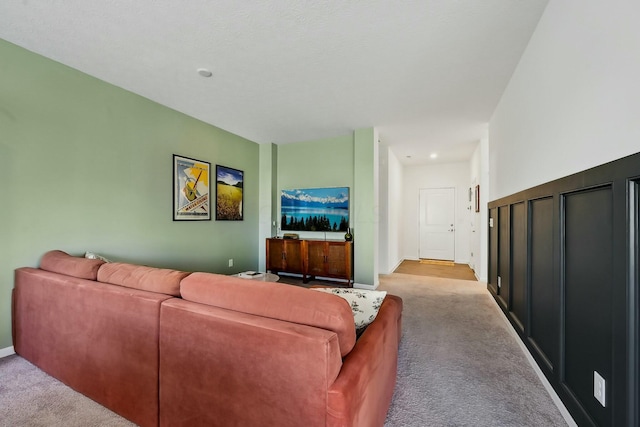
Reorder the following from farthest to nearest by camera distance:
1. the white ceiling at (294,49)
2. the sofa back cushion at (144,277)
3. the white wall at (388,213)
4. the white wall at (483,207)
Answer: the white wall at (388,213) → the white wall at (483,207) → the white ceiling at (294,49) → the sofa back cushion at (144,277)

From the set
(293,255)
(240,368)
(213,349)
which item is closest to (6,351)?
(213,349)

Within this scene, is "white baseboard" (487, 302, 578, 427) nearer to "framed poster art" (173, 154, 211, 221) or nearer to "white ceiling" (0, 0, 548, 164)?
"white ceiling" (0, 0, 548, 164)

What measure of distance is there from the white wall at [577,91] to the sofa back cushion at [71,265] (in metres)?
2.97

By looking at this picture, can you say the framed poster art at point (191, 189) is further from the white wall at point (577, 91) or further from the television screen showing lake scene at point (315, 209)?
the white wall at point (577, 91)

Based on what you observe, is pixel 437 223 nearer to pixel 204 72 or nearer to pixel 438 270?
pixel 438 270

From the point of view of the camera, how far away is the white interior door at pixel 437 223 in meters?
6.82

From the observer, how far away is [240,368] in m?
1.06

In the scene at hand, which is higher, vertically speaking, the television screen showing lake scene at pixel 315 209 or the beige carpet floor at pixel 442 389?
the television screen showing lake scene at pixel 315 209

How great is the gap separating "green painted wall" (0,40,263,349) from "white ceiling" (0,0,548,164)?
0.22 metres

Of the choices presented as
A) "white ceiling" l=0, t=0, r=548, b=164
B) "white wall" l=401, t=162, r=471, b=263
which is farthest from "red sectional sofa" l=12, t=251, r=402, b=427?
"white wall" l=401, t=162, r=471, b=263

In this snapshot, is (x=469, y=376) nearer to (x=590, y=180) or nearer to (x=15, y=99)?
(x=590, y=180)

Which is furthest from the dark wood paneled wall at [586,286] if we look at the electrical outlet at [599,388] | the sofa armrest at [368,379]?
the sofa armrest at [368,379]

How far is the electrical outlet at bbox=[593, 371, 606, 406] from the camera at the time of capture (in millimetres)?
1183

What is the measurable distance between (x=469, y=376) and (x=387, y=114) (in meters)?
3.18
